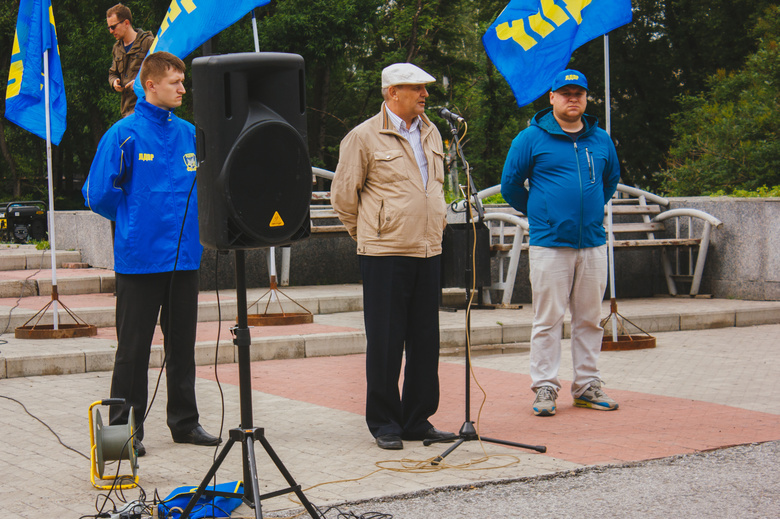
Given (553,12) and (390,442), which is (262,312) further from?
(390,442)

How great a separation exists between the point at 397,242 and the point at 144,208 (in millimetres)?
1464

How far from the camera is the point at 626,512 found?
3.92 m

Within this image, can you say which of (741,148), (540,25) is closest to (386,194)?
(540,25)

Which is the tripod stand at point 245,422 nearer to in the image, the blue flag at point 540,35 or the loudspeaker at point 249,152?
the loudspeaker at point 249,152

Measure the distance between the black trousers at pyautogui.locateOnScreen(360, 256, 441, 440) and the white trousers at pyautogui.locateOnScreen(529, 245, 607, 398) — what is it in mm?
1045

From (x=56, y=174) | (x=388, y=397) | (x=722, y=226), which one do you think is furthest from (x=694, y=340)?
(x=56, y=174)

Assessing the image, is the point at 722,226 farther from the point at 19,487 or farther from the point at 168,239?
the point at 19,487

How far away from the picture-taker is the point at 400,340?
17.6ft

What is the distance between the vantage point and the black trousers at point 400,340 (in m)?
5.29

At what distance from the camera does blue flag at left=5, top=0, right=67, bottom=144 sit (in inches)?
367

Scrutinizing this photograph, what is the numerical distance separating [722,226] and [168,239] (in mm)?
8916

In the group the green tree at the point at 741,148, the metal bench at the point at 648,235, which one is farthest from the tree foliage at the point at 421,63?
the metal bench at the point at 648,235

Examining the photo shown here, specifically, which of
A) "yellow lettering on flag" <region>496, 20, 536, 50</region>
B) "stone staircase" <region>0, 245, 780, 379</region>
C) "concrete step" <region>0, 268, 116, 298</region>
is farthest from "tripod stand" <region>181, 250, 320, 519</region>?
"concrete step" <region>0, 268, 116, 298</region>

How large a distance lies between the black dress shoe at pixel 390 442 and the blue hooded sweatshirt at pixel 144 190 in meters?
1.50
